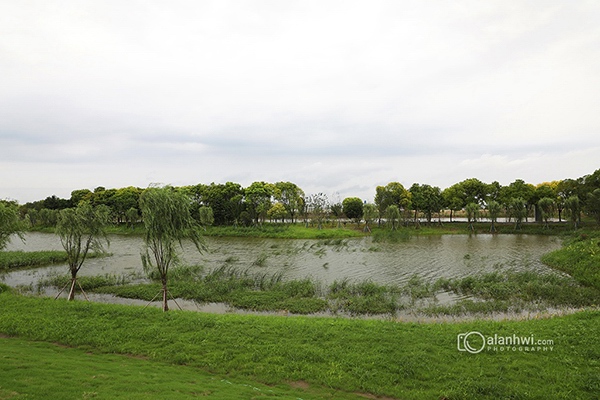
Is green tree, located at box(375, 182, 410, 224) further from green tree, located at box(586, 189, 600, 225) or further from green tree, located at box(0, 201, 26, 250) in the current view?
green tree, located at box(0, 201, 26, 250)

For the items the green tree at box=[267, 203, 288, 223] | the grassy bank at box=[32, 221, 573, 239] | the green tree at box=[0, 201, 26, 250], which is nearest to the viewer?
the green tree at box=[0, 201, 26, 250]

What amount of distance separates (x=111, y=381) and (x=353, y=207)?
8056 centimetres

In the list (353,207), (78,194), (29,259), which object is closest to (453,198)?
(353,207)

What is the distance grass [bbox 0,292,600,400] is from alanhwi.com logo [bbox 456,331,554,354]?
0.27 meters

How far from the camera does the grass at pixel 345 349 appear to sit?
1085 cm

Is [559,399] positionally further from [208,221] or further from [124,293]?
[208,221]

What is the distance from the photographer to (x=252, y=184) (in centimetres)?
8512

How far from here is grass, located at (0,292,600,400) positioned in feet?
35.6

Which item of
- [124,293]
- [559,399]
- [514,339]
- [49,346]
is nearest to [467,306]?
[514,339]

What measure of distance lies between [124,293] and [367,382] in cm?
2147

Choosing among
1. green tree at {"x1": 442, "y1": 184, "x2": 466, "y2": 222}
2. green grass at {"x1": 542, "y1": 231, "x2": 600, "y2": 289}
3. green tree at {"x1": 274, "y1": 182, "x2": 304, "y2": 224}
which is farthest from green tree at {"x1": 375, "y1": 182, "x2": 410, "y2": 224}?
green grass at {"x1": 542, "y1": 231, "x2": 600, "y2": 289}

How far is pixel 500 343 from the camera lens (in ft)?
44.2

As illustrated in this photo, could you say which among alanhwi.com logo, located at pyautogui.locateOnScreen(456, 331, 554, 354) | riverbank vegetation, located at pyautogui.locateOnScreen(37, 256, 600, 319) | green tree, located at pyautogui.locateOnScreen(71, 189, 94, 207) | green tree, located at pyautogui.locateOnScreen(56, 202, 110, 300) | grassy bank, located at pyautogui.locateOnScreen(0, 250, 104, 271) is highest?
green tree, located at pyautogui.locateOnScreen(71, 189, 94, 207)

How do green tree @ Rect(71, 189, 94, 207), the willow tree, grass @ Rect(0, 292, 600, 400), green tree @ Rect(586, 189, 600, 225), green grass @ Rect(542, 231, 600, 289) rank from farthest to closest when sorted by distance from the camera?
green tree @ Rect(71, 189, 94, 207)
green tree @ Rect(586, 189, 600, 225)
green grass @ Rect(542, 231, 600, 289)
the willow tree
grass @ Rect(0, 292, 600, 400)
